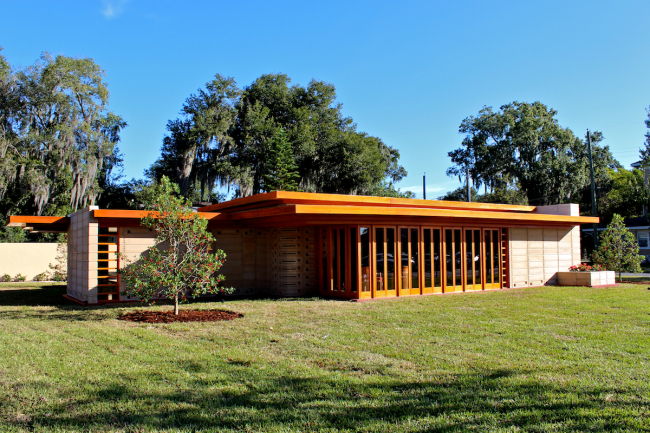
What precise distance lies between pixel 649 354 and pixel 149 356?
22.1ft

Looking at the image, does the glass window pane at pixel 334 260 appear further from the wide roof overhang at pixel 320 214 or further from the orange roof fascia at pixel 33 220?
the orange roof fascia at pixel 33 220

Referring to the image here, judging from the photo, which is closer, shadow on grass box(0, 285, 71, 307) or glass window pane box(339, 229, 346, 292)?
shadow on grass box(0, 285, 71, 307)

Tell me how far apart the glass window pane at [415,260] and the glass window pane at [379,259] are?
1.11 meters

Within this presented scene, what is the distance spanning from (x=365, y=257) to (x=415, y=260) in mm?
1836

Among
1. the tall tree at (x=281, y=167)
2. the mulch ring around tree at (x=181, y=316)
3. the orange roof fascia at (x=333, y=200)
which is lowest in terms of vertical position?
the mulch ring around tree at (x=181, y=316)

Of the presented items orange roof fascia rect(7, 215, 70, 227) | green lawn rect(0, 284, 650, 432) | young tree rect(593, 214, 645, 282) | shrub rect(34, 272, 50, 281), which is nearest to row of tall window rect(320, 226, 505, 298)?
green lawn rect(0, 284, 650, 432)

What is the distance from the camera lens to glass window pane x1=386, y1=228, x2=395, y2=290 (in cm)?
1369

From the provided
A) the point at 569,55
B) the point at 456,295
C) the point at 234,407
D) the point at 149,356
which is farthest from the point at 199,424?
the point at 569,55

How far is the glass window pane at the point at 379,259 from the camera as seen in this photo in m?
13.5

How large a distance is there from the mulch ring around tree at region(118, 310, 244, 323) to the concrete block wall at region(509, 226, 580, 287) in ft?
35.1

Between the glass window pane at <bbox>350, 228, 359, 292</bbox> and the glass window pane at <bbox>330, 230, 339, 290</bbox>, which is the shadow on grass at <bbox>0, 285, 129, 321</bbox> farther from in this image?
the glass window pane at <bbox>350, 228, 359, 292</bbox>

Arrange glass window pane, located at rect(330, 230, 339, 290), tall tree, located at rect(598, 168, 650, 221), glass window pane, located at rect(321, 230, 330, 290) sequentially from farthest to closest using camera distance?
tall tree, located at rect(598, 168, 650, 221) → glass window pane, located at rect(321, 230, 330, 290) → glass window pane, located at rect(330, 230, 339, 290)

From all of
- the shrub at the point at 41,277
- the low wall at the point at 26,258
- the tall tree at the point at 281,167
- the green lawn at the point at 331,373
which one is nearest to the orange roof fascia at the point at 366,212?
the green lawn at the point at 331,373

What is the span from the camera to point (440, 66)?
17.9m
